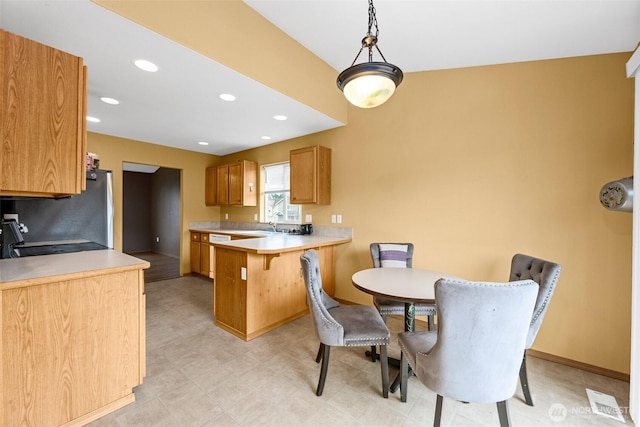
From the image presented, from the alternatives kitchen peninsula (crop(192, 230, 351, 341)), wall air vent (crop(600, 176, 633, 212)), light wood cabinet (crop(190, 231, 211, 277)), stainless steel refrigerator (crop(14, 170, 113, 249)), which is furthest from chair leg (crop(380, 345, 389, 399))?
light wood cabinet (crop(190, 231, 211, 277))

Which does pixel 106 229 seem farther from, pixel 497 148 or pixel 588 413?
pixel 588 413

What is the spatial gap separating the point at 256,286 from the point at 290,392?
3.40ft

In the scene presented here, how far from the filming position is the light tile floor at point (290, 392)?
1622 millimetres

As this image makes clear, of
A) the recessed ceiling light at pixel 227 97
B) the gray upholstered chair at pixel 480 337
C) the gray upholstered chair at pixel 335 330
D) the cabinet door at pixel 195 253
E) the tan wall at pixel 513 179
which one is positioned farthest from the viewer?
the cabinet door at pixel 195 253

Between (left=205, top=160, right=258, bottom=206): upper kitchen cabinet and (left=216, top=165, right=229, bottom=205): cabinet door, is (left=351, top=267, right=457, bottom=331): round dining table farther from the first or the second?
(left=216, top=165, right=229, bottom=205): cabinet door

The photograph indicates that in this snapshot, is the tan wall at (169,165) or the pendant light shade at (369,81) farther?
the tan wall at (169,165)

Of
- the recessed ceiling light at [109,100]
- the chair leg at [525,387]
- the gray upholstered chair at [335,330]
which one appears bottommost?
the chair leg at [525,387]

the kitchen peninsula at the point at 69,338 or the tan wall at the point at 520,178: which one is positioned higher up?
the tan wall at the point at 520,178

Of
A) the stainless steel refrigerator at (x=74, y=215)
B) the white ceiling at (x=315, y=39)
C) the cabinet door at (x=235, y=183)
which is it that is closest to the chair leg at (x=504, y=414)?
the white ceiling at (x=315, y=39)

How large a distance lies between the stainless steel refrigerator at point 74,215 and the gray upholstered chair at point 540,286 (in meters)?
4.32

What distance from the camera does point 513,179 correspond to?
245cm

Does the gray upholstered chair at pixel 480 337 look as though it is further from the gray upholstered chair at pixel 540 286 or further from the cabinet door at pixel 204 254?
the cabinet door at pixel 204 254

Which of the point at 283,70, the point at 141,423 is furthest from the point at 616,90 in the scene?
the point at 141,423

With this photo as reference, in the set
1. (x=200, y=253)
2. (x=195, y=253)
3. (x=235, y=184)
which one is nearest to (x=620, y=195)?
(x=235, y=184)
